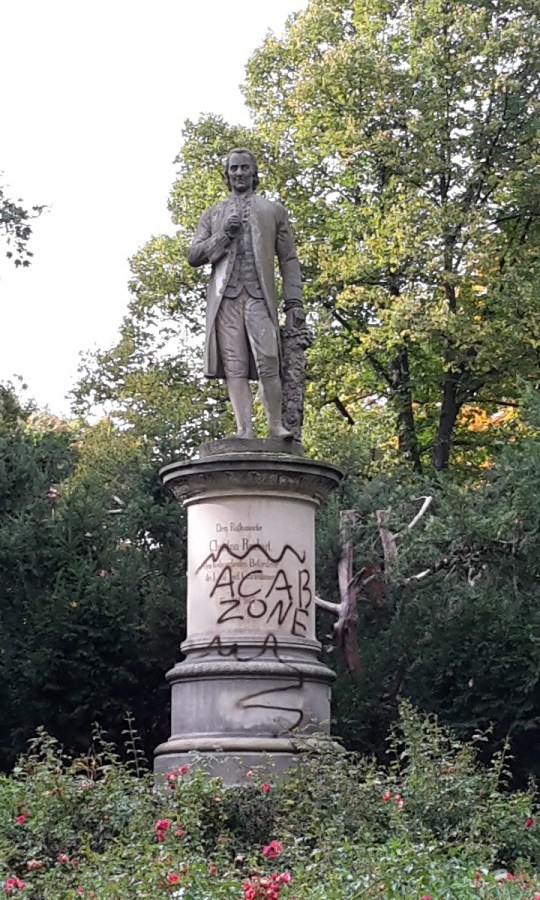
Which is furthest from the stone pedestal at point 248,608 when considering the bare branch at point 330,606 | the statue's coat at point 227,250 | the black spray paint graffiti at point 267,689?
the bare branch at point 330,606

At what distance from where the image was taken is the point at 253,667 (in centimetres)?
1217

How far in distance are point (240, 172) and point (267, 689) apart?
425cm

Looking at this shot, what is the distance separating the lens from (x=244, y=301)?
1316cm

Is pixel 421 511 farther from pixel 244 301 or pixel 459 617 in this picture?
pixel 244 301

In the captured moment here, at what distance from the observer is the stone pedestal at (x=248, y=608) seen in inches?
479

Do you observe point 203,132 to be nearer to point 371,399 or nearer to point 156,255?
point 156,255

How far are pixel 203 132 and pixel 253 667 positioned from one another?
56.1 ft

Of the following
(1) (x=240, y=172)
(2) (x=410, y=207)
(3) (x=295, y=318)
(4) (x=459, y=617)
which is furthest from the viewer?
(2) (x=410, y=207)

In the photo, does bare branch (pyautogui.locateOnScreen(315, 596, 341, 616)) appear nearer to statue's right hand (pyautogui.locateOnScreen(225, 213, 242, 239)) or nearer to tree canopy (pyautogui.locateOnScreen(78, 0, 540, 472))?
tree canopy (pyautogui.locateOnScreen(78, 0, 540, 472))

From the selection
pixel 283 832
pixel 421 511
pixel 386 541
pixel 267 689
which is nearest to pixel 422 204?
pixel 421 511

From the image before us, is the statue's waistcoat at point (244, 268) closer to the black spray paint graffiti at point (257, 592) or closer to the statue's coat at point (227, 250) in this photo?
the statue's coat at point (227, 250)

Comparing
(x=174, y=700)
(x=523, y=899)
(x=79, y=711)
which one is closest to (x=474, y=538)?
(x=79, y=711)

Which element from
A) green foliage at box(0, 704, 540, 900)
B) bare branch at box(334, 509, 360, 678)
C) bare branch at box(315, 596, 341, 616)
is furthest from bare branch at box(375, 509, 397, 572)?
green foliage at box(0, 704, 540, 900)

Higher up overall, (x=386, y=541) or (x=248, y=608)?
(x=386, y=541)
